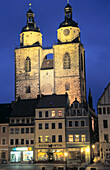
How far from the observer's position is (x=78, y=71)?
332ft

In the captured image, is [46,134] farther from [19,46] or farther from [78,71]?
[19,46]

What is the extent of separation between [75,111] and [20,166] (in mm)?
15679

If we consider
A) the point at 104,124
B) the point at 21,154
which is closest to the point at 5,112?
the point at 21,154

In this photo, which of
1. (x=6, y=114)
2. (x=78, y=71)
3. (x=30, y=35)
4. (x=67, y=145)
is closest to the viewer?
(x=67, y=145)

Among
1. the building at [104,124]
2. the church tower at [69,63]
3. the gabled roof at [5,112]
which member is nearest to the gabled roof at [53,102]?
the gabled roof at [5,112]

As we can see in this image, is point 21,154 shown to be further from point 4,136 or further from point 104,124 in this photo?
point 104,124

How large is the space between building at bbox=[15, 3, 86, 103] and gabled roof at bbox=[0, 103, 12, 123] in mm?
16722

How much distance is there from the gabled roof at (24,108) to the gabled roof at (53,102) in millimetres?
2086

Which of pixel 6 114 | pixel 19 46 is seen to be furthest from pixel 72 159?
pixel 19 46

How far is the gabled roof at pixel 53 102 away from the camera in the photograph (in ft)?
263

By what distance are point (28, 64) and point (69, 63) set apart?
11.3 metres

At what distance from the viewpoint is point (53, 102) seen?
3201 inches

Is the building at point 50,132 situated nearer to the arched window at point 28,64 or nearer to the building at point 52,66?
the building at point 52,66

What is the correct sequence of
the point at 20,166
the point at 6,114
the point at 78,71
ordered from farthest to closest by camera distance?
1. the point at 78,71
2. the point at 6,114
3. the point at 20,166
